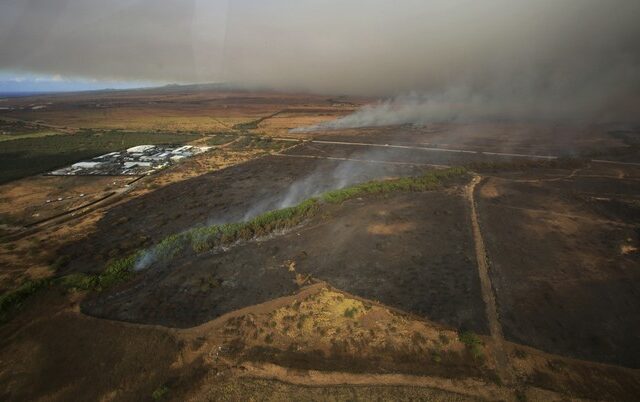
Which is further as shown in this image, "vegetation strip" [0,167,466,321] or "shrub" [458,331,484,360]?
"vegetation strip" [0,167,466,321]

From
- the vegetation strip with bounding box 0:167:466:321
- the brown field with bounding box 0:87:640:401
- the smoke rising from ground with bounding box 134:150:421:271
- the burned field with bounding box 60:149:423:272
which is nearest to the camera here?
the brown field with bounding box 0:87:640:401

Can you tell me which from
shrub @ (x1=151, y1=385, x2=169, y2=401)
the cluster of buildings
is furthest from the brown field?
the cluster of buildings

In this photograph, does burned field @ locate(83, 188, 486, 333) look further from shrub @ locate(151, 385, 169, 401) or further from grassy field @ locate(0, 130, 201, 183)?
grassy field @ locate(0, 130, 201, 183)

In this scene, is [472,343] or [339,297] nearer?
[472,343]

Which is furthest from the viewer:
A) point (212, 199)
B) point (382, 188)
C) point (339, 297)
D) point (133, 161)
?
point (133, 161)

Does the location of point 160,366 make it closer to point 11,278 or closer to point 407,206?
point 11,278

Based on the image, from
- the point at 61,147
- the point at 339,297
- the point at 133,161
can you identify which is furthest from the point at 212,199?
the point at 61,147

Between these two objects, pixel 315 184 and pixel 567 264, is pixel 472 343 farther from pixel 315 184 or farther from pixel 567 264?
pixel 315 184
